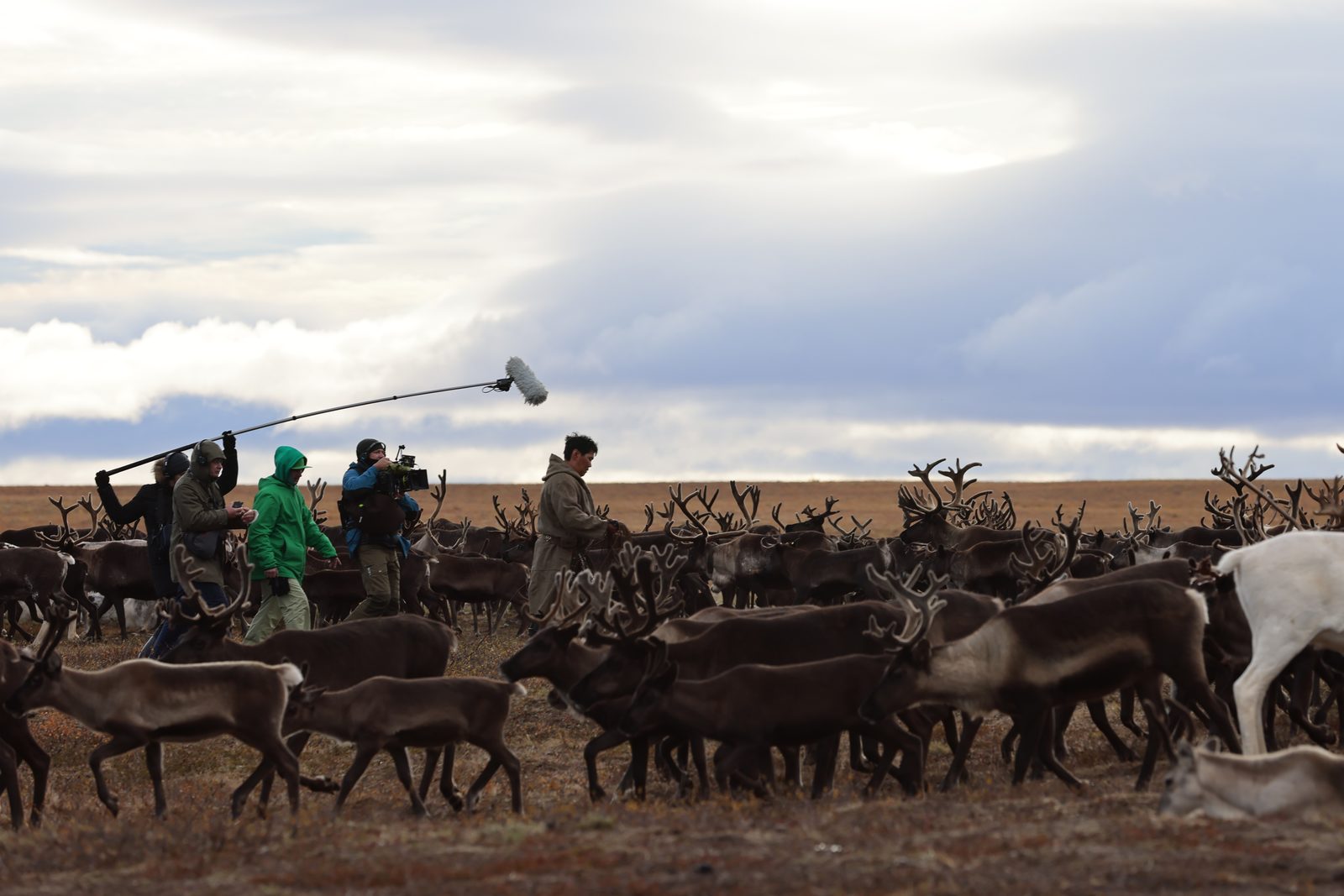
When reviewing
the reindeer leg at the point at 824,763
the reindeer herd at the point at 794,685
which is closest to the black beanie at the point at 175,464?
the reindeer herd at the point at 794,685

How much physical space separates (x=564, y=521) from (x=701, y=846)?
6031 millimetres

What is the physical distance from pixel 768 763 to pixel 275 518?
510 centimetres

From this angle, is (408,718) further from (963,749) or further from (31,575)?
(31,575)

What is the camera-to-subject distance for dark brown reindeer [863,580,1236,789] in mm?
9062

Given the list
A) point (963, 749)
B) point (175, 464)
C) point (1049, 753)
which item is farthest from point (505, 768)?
point (175, 464)

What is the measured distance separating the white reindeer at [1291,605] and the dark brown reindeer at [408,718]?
4.29 metres

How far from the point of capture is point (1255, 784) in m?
7.57

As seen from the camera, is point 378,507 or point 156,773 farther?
point 378,507

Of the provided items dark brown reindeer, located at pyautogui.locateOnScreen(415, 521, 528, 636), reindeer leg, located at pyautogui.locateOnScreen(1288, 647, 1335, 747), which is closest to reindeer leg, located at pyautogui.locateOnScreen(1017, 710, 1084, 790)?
reindeer leg, located at pyautogui.locateOnScreen(1288, 647, 1335, 747)

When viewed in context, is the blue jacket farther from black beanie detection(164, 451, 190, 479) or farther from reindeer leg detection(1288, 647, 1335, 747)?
reindeer leg detection(1288, 647, 1335, 747)

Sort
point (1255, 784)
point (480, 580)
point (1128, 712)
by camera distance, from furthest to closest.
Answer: point (480, 580)
point (1128, 712)
point (1255, 784)

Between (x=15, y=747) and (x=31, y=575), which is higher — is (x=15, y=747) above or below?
below

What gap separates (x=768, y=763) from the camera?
9.47 metres

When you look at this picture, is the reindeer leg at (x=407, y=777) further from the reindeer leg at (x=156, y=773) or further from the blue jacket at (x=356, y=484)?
the blue jacket at (x=356, y=484)
